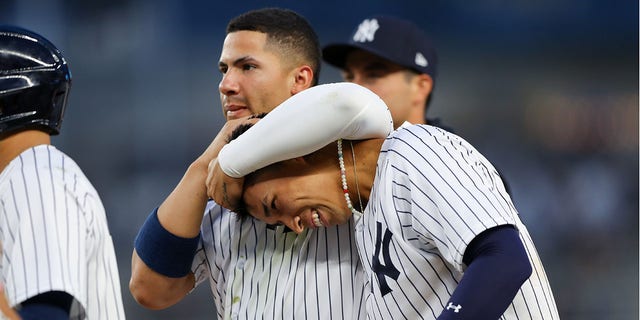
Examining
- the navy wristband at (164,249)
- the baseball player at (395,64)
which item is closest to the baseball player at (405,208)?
the navy wristband at (164,249)

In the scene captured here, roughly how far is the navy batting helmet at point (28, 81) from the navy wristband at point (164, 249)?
43cm

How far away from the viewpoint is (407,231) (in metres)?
1.79

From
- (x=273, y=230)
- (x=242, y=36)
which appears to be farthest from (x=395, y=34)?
(x=273, y=230)

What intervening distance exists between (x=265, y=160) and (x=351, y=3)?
4.13 meters

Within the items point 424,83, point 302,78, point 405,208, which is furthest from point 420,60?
point 405,208

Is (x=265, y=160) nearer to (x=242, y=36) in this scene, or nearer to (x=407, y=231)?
(x=407, y=231)

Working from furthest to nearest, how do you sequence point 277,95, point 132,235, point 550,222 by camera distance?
point 550,222
point 132,235
point 277,95

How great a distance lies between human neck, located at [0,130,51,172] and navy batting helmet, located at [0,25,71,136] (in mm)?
12

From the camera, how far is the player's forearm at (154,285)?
2.16m

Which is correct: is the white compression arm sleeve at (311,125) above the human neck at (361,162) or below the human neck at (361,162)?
above

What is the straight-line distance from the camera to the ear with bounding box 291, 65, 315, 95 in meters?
2.35

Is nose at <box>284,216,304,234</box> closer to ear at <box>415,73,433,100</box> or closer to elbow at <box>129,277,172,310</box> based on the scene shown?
elbow at <box>129,277,172,310</box>

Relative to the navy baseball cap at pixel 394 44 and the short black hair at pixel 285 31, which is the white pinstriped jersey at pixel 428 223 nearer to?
the short black hair at pixel 285 31

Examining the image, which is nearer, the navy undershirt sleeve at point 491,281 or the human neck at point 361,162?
the navy undershirt sleeve at point 491,281
